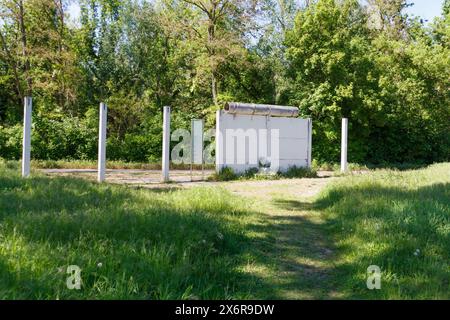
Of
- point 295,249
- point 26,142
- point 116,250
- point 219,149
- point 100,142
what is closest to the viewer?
point 116,250

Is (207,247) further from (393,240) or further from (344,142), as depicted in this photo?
(344,142)

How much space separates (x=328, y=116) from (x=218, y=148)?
1245cm

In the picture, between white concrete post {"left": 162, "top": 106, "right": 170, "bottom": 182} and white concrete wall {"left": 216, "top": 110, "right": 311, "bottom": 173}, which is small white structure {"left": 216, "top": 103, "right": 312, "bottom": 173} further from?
white concrete post {"left": 162, "top": 106, "right": 170, "bottom": 182}

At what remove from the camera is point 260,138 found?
1795cm

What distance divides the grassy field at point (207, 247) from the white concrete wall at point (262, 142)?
834 cm

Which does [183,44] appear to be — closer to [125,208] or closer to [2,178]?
[2,178]

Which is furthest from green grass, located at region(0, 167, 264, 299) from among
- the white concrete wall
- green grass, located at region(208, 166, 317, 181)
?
the white concrete wall

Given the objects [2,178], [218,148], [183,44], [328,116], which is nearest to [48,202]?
[2,178]

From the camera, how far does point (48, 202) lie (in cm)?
686

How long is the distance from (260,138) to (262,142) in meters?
0.18

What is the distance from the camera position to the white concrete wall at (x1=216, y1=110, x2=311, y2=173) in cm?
1686

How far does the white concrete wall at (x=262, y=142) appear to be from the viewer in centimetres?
1686

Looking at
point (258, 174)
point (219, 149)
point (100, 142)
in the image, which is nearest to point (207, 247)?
point (100, 142)
